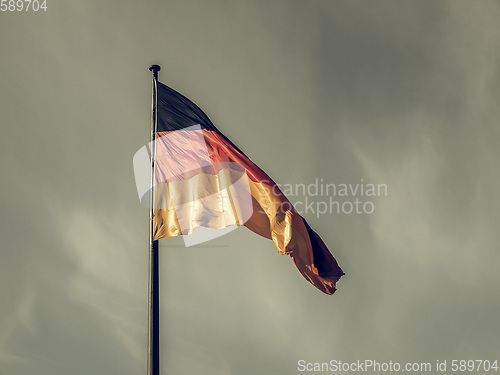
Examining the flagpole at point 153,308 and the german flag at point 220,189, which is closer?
the flagpole at point 153,308

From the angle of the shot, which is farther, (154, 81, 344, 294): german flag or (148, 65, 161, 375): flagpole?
(154, 81, 344, 294): german flag

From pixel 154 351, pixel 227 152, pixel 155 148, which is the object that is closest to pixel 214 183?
pixel 227 152

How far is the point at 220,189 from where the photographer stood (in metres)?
16.7

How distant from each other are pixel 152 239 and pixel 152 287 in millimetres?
1392

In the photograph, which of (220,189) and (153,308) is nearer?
(153,308)

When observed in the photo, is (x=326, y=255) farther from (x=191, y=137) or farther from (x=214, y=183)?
(x=191, y=137)

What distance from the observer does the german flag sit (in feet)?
53.2

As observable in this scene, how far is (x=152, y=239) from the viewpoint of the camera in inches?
571

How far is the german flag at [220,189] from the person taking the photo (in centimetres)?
1620

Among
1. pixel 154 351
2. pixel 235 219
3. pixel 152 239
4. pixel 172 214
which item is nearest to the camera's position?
pixel 154 351

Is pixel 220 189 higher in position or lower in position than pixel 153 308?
higher

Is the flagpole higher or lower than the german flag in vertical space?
lower

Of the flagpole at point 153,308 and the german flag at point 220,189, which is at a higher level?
the german flag at point 220,189

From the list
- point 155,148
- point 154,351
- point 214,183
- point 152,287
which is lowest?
point 154,351
